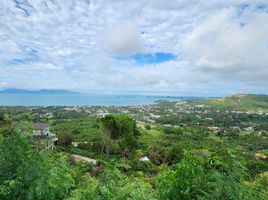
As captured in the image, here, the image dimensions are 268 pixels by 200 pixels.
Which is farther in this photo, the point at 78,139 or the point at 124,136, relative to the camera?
the point at 78,139

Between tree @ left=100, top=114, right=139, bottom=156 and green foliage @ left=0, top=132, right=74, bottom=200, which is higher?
green foliage @ left=0, top=132, right=74, bottom=200

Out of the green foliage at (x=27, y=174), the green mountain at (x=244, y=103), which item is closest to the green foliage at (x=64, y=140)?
the green foliage at (x=27, y=174)

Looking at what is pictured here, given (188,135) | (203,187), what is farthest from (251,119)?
(203,187)

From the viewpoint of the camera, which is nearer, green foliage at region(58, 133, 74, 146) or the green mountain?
green foliage at region(58, 133, 74, 146)

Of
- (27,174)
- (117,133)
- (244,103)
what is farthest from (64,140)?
(244,103)

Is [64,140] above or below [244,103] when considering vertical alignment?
above

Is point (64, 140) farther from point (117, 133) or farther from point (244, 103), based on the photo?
point (244, 103)

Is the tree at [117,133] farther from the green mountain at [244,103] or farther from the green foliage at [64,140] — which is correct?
the green mountain at [244,103]

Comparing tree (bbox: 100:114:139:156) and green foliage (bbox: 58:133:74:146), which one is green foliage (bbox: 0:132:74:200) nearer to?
tree (bbox: 100:114:139:156)

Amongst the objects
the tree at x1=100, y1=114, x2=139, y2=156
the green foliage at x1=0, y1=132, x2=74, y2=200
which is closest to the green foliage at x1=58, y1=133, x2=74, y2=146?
the tree at x1=100, y1=114, x2=139, y2=156

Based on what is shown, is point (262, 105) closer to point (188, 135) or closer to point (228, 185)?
point (188, 135)

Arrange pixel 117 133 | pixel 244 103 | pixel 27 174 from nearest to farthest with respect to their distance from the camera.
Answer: pixel 27 174
pixel 117 133
pixel 244 103
